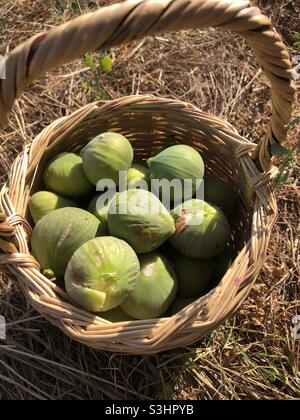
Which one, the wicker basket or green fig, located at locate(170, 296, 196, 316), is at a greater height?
the wicker basket

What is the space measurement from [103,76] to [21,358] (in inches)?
38.9

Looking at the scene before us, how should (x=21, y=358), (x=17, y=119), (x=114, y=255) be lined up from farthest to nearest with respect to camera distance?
(x=17, y=119), (x=21, y=358), (x=114, y=255)

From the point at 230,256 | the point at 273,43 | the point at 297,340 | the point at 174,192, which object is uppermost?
the point at 273,43

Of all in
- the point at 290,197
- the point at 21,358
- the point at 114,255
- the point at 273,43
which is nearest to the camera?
the point at 273,43

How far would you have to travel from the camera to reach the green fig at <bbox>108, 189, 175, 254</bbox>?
1.08 metres

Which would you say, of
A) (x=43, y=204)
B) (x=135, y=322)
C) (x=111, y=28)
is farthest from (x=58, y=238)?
(x=111, y=28)

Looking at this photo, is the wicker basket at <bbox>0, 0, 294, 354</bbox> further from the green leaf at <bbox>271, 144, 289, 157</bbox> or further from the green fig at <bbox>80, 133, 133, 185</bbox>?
the green fig at <bbox>80, 133, 133, 185</bbox>

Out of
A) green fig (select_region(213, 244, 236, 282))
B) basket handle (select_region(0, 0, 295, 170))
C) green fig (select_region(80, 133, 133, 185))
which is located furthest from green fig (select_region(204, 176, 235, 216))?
basket handle (select_region(0, 0, 295, 170))

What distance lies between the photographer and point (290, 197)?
1.55 m

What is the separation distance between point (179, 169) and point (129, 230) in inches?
8.1

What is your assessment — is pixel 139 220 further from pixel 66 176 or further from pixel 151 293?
pixel 66 176
